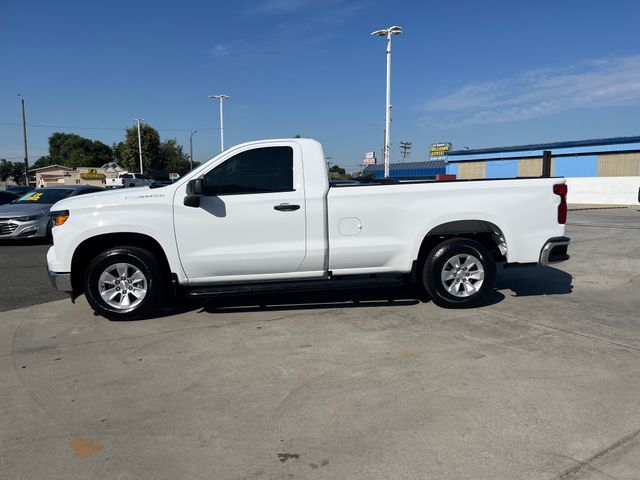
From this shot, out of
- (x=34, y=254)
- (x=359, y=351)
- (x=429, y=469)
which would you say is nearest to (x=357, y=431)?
(x=429, y=469)

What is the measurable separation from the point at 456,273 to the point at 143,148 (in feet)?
236

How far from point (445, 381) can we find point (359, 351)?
915 mm

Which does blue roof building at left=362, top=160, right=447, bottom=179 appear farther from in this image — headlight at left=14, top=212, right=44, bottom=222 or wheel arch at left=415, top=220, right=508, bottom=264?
wheel arch at left=415, top=220, right=508, bottom=264

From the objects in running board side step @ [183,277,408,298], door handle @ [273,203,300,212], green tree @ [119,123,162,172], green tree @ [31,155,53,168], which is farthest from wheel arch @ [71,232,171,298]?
green tree @ [31,155,53,168]

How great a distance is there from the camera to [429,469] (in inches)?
107

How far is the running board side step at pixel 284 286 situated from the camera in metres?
5.44

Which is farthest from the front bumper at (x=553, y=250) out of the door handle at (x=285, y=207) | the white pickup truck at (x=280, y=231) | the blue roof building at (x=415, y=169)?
the blue roof building at (x=415, y=169)

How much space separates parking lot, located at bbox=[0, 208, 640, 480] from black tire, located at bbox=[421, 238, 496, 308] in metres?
0.21

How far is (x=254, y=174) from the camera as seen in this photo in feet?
18.3

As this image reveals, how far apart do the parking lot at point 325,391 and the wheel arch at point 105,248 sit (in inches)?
20.8

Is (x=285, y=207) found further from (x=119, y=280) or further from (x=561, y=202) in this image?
(x=561, y=202)

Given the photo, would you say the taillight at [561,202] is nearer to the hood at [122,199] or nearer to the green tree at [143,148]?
the hood at [122,199]

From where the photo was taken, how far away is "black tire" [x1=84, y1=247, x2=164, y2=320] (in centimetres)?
546

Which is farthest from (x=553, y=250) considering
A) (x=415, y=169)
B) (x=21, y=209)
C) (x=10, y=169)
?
(x=10, y=169)
